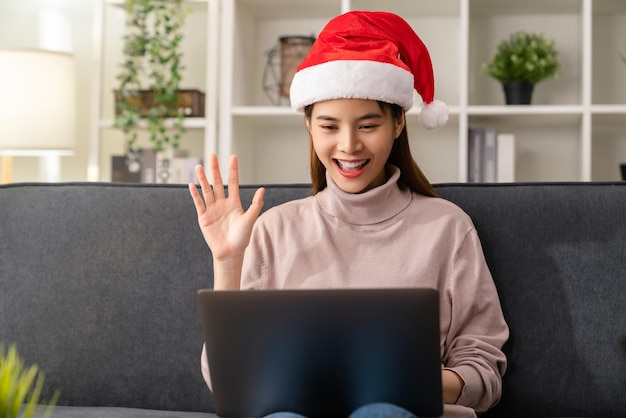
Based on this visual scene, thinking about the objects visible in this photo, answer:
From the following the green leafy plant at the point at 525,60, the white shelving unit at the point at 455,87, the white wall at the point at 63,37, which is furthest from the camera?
the white wall at the point at 63,37

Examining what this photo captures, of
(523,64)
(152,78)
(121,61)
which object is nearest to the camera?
(523,64)

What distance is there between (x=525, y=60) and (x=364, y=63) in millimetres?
1515

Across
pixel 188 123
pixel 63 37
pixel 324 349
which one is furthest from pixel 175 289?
pixel 63 37

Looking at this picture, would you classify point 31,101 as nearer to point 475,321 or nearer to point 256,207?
point 256,207

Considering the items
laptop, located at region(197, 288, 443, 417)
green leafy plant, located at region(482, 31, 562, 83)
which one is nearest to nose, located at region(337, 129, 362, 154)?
laptop, located at region(197, 288, 443, 417)

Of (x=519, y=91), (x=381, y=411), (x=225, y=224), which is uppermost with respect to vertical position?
(x=519, y=91)

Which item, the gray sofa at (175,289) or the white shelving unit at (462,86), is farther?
the white shelving unit at (462,86)

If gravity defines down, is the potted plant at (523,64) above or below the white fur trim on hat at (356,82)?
above

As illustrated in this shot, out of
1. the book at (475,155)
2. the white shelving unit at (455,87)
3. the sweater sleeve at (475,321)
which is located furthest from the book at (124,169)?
the sweater sleeve at (475,321)

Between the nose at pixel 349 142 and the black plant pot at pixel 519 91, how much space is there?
157 cm

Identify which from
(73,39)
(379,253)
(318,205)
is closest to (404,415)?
(379,253)

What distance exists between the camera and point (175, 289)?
1765mm

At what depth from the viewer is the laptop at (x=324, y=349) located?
110cm

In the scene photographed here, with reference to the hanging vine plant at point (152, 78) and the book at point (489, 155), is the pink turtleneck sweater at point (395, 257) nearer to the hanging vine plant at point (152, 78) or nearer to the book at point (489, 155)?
the book at point (489, 155)
